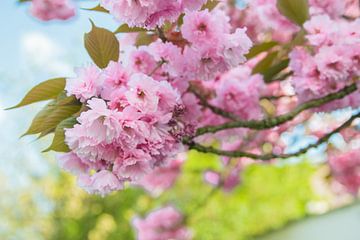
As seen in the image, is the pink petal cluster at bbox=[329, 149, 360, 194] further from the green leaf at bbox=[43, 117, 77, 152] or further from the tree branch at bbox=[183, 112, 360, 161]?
the green leaf at bbox=[43, 117, 77, 152]

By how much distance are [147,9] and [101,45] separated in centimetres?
19

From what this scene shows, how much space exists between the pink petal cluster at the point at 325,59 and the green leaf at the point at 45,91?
0.52 metres

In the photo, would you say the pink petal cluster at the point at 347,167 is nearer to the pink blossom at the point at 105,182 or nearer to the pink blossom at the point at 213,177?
the pink blossom at the point at 213,177

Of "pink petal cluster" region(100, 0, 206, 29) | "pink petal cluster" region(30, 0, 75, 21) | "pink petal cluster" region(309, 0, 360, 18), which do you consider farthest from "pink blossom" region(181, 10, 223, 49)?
"pink petal cluster" region(30, 0, 75, 21)

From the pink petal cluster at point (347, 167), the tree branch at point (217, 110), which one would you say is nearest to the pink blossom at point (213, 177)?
the pink petal cluster at point (347, 167)

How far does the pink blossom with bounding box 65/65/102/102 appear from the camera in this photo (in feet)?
2.68

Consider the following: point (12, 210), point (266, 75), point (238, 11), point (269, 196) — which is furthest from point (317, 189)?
A: point (266, 75)

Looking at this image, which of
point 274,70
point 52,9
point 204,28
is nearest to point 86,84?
point 204,28

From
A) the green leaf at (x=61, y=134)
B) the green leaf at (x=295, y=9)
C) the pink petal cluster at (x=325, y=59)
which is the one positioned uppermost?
the green leaf at (x=295, y=9)

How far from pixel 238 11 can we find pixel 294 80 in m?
0.94

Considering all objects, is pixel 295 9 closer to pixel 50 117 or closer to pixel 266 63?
pixel 266 63

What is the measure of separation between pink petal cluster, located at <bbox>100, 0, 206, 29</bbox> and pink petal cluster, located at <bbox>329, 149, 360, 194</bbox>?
209cm

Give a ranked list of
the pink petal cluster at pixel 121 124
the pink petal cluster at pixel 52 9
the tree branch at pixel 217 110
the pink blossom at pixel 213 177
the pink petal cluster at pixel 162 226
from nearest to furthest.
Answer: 1. the pink petal cluster at pixel 121 124
2. the tree branch at pixel 217 110
3. the pink petal cluster at pixel 52 9
4. the pink petal cluster at pixel 162 226
5. the pink blossom at pixel 213 177

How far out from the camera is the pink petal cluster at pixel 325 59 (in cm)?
109
